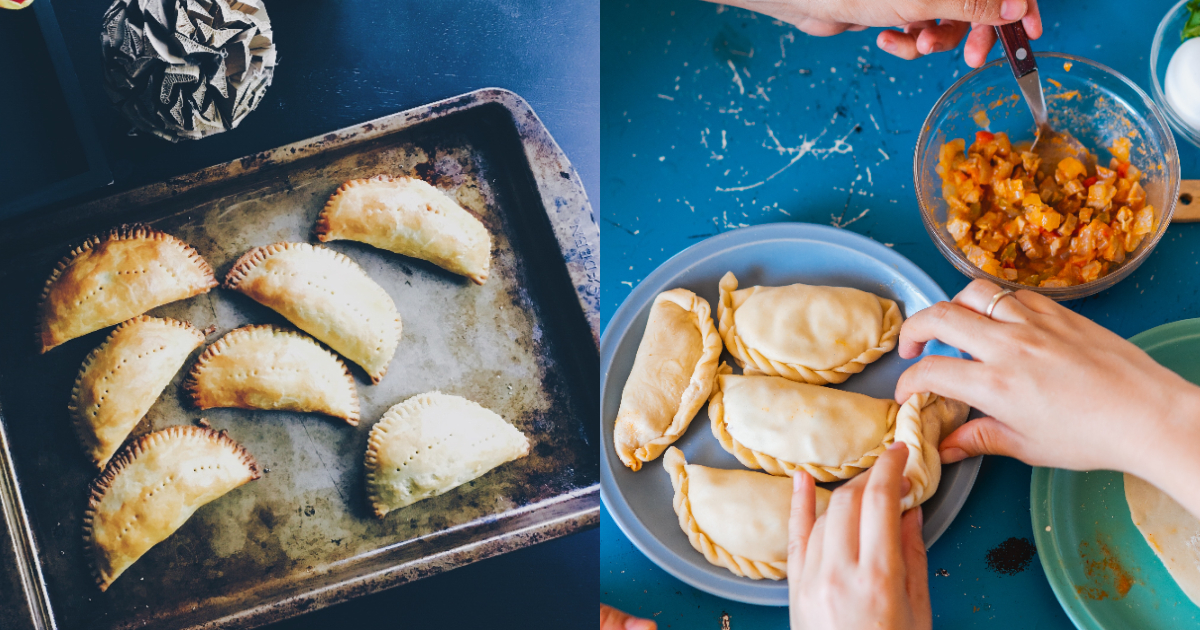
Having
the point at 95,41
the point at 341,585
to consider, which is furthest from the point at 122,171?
the point at 341,585

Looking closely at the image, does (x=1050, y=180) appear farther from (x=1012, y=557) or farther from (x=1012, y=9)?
(x=1012, y=557)

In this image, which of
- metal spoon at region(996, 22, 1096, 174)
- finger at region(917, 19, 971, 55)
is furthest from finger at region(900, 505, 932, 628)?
finger at region(917, 19, 971, 55)

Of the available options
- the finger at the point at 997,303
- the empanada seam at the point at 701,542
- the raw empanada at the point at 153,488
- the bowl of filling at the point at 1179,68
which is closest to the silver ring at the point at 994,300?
the finger at the point at 997,303

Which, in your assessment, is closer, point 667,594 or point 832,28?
point 667,594

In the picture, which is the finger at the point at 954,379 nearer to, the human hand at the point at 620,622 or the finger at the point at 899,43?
the human hand at the point at 620,622

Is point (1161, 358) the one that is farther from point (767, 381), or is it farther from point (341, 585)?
point (341, 585)

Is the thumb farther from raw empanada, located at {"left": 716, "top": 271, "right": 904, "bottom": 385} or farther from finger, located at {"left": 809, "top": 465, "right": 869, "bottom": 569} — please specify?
finger, located at {"left": 809, "top": 465, "right": 869, "bottom": 569}
